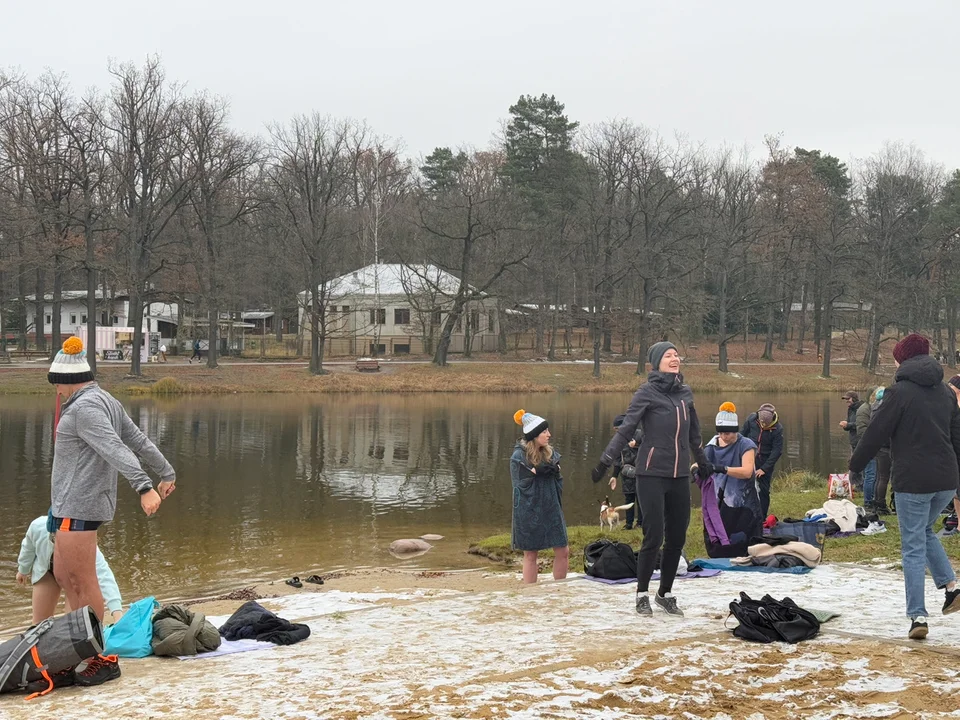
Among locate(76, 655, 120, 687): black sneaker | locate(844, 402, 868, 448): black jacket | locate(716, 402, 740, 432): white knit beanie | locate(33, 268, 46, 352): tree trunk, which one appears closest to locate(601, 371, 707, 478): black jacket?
locate(716, 402, 740, 432): white knit beanie

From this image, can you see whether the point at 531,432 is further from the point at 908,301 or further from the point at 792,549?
the point at 908,301

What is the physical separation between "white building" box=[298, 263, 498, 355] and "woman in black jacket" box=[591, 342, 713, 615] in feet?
181

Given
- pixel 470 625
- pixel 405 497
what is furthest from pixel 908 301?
pixel 470 625

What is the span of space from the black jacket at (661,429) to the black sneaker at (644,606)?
968 mm

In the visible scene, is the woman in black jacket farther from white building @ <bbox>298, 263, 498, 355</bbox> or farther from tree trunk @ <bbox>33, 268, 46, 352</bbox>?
tree trunk @ <bbox>33, 268, 46, 352</bbox>

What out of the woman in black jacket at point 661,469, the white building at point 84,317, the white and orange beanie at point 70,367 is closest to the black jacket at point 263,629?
the white and orange beanie at point 70,367

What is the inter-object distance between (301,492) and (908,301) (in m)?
48.0

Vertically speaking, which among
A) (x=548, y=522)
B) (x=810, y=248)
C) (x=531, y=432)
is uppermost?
(x=810, y=248)

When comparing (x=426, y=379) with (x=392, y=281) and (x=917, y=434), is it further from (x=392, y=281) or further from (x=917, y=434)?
(x=917, y=434)

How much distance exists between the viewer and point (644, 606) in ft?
26.2

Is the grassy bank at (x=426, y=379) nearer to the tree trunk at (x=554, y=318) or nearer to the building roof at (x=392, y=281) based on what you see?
the tree trunk at (x=554, y=318)

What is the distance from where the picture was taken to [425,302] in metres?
61.8

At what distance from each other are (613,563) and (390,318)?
57.1 m

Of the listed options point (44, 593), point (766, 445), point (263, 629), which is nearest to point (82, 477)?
point (44, 593)
